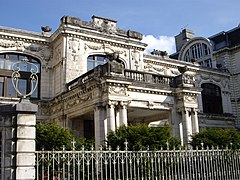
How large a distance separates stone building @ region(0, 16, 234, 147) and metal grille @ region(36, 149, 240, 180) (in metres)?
5.74

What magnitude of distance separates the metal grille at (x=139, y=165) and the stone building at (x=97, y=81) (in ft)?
18.8

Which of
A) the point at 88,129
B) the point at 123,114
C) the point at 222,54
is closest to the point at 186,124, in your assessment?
the point at 123,114

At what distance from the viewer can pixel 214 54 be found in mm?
35156

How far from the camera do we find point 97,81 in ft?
54.5

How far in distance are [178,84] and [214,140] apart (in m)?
5.37

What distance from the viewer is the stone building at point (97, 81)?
16672mm

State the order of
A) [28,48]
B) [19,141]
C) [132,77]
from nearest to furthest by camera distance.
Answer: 1. [19,141]
2. [132,77]
3. [28,48]

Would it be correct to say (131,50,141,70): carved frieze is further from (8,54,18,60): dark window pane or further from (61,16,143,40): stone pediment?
(8,54,18,60): dark window pane

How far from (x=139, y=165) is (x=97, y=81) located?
24.3ft

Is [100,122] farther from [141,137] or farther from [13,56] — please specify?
[13,56]

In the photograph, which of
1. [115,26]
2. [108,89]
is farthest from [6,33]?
[108,89]

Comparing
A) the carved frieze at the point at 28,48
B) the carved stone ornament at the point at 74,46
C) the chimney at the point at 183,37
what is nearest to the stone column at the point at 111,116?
the carved stone ornament at the point at 74,46

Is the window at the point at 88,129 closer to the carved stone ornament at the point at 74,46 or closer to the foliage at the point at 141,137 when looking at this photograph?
the carved stone ornament at the point at 74,46

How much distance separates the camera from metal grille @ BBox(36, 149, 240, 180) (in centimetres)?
864
